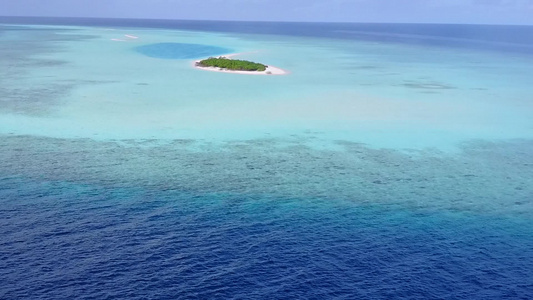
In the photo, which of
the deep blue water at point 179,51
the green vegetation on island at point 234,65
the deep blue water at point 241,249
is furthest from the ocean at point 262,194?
the deep blue water at point 179,51

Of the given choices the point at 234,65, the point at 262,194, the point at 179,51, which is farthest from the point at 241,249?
the point at 179,51

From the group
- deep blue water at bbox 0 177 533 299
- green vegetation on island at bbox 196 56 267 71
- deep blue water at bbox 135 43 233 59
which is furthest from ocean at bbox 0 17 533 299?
deep blue water at bbox 135 43 233 59

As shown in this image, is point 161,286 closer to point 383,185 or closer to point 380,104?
point 383,185

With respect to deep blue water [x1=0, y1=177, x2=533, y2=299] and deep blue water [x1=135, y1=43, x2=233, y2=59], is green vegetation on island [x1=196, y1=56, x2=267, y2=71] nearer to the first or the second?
deep blue water [x1=135, y1=43, x2=233, y2=59]

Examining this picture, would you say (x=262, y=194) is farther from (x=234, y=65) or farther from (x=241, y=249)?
(x=234, y=65)

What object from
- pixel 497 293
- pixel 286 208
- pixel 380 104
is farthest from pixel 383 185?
pixel 380 104

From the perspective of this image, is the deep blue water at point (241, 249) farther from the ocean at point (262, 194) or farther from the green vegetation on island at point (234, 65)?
the green vegetation on island at point (234, 65)
